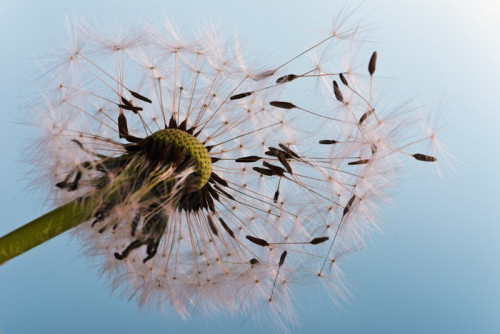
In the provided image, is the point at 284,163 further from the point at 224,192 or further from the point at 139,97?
the point at 139,97

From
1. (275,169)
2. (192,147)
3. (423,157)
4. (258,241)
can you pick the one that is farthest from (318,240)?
(192,147)

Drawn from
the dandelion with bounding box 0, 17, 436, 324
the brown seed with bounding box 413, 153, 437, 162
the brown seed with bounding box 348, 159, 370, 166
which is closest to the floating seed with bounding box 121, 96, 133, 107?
the dandelion with bounding box 0, 17, 436, 324

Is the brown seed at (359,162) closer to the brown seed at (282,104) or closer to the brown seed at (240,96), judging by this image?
the brown seed at (282,104)

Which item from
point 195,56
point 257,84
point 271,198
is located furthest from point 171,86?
point 271,198

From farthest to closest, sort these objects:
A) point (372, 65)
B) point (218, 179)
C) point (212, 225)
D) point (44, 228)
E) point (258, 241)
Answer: point (258, 241), point (212, 225), point (218, 179), point (372, 65), point (44, 228)

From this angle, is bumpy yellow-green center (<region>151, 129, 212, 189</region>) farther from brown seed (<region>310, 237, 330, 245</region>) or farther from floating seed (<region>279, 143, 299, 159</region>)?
brown seed (<region>310, 237, 330, 245</region>)
